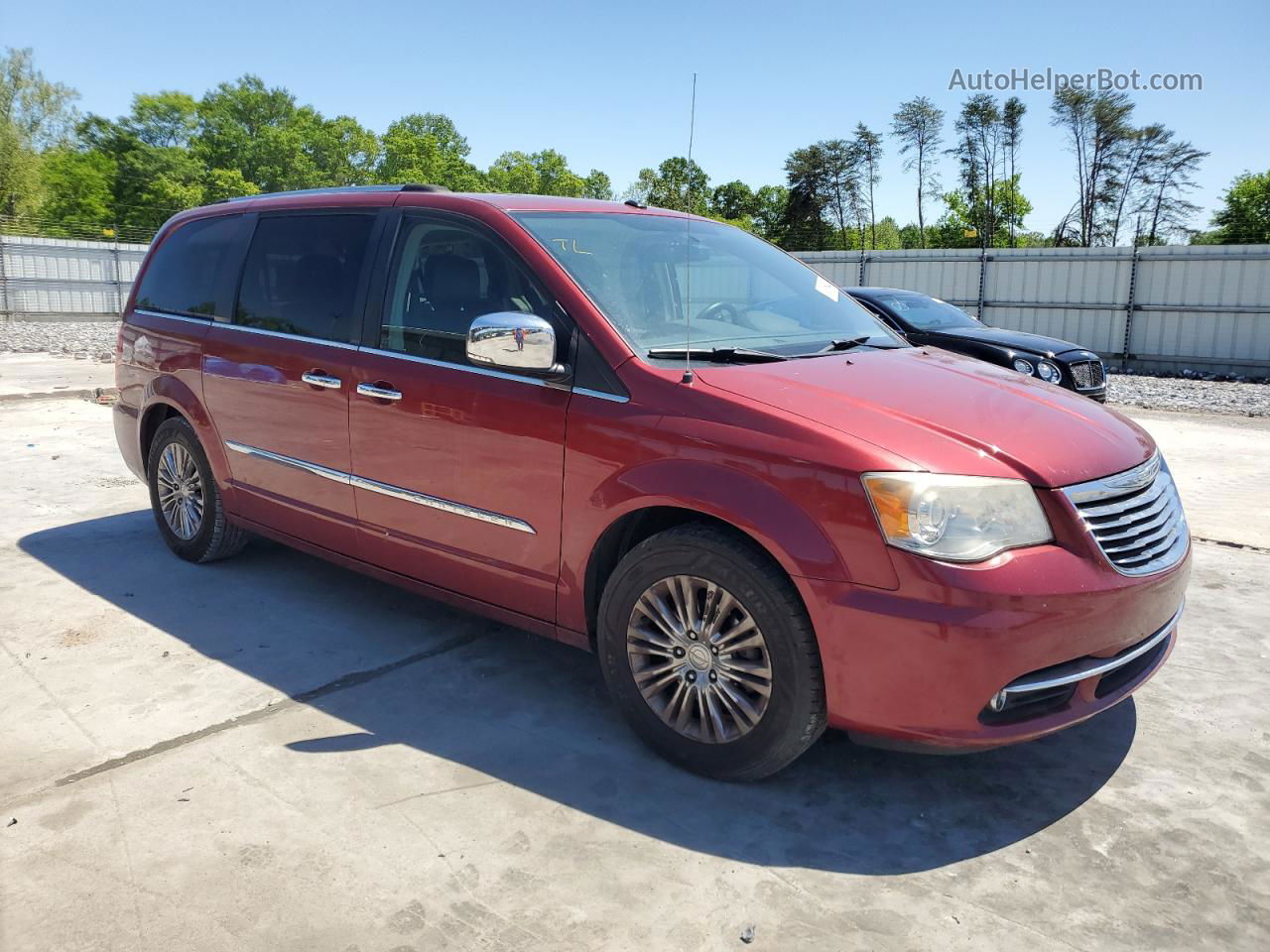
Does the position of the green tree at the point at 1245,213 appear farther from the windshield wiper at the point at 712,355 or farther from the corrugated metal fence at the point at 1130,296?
the windshield wiper at the point at 712,355

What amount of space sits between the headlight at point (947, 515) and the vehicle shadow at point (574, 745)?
2.91ft

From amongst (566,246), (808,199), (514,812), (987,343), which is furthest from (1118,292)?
(808,199)

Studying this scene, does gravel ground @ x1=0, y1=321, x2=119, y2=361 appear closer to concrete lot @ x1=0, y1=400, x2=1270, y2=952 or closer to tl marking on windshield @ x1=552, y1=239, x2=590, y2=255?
concrete lot @ x1=0, y1=400, x2=1270, y2=952

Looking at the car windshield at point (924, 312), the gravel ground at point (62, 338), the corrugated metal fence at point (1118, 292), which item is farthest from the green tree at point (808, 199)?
the car windshield at point (924, 312)

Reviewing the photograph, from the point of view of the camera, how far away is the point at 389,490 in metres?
3.95

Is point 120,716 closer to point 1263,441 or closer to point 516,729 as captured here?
point 516,729

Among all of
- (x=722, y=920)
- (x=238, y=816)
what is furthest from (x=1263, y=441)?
(x=238, y=816)

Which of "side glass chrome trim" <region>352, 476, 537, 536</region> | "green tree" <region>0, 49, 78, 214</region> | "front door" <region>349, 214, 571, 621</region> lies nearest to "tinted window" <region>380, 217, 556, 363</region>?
"front door" <region>349, 214, 571, 621</region>

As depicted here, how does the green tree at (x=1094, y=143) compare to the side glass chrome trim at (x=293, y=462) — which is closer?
the side glass chrome trim at (x=293, y=462)

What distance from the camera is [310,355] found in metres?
4.25

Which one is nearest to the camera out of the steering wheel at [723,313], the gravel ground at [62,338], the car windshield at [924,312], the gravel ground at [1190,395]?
the steering wheel at [723,313]

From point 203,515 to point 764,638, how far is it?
3473mm

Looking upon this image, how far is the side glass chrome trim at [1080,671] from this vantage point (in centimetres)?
270

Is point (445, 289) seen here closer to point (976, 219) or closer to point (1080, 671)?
point (1080, 671)
